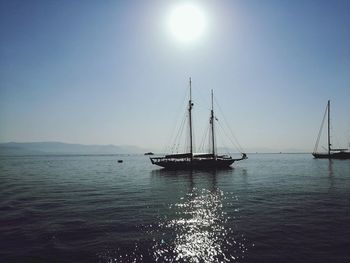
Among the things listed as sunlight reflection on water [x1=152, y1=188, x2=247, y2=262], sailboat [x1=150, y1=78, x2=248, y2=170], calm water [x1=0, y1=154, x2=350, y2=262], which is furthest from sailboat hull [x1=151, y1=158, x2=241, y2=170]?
sunlight reflection on water [x1=152, y1=188, x2=247, y2=262]

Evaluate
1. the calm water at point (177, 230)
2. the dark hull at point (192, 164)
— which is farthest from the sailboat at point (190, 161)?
the calm water at point (177, 230)

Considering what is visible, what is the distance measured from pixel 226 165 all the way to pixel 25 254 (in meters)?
72.7

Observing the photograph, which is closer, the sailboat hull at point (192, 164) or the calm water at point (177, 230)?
the calm water at point (177, 230)

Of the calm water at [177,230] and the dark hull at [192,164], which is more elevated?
the dark hull at [192,164]

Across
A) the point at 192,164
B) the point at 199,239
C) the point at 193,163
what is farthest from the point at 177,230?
the point at 193,163

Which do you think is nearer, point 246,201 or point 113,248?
point 113,248

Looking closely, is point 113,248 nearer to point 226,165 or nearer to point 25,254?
point 25,254

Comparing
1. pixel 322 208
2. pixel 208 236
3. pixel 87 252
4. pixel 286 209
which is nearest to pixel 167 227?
pixel 208 236

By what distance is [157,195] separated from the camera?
35.1 meters

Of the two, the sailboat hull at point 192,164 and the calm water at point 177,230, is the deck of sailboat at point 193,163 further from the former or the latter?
the calm water at point 177,230

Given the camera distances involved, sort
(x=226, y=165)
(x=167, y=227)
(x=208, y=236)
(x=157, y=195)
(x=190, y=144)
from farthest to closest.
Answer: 1. (x=226, y=165)
2. (x=190, y=144)
3. (x=157, y=195)
4. (x=167, y=227)
5. (x=208, y=236)

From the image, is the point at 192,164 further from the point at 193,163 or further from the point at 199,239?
the point at 199,239

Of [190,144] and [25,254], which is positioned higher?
[190,144]

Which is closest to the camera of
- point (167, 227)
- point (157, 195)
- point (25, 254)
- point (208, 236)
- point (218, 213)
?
point (25, 254)
